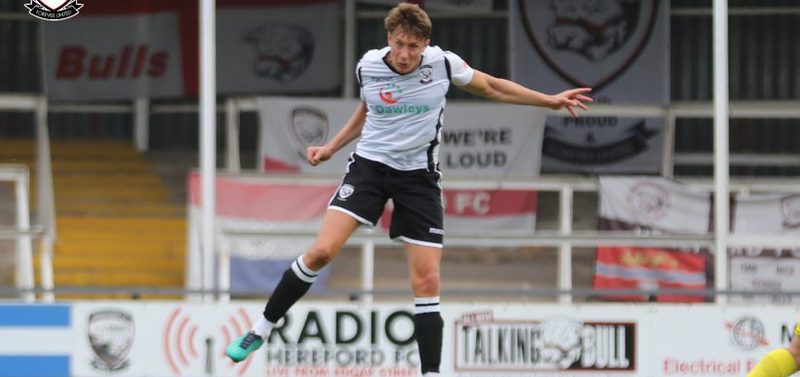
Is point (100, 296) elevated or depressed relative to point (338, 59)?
depressed

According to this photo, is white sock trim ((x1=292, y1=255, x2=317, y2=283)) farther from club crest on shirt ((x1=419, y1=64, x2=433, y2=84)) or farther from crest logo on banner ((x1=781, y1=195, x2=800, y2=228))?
crest logo on banner ((x1=781, y1=195, x2=800, y2=228))

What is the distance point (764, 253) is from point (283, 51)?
19.5 ft

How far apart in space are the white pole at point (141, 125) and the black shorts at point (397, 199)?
11214mm

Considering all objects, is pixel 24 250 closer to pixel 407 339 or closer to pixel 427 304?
pixel 407 339

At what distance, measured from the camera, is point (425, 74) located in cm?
834

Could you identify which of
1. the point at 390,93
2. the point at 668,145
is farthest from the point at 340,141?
the point at 668,145

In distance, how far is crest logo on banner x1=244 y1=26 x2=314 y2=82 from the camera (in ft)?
60.8

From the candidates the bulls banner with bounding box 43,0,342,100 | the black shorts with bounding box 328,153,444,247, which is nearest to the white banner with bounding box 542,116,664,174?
the bulls banner with bounding box 43,0,342,100

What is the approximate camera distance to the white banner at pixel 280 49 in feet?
60.6

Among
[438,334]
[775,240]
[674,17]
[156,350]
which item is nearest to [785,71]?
[674,17]

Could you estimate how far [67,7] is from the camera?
17281 millimetres

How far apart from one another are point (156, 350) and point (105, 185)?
6502mm

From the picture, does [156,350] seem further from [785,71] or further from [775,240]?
[785,71]

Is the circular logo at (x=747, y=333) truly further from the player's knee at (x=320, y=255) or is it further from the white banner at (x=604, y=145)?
the white banner at (x=604, y=145)
